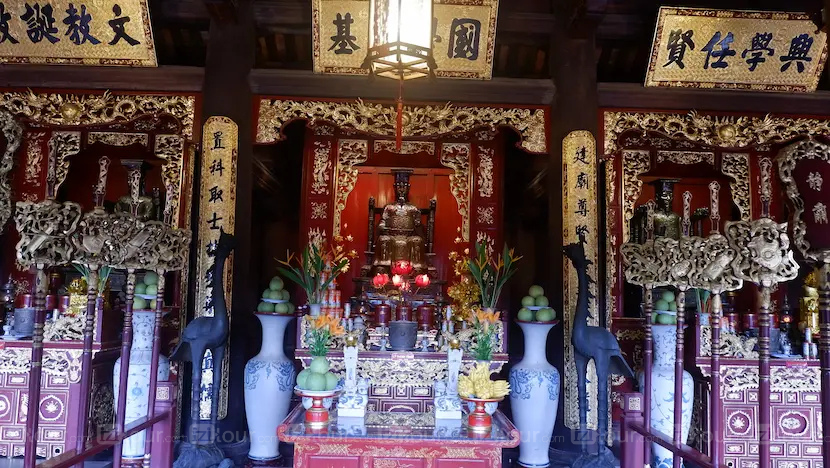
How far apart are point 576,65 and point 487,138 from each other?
5.89 ft

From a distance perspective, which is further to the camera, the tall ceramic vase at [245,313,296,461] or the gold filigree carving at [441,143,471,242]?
the gold filigree carving at [441,143,471,242]

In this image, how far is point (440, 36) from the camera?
485 centimetres

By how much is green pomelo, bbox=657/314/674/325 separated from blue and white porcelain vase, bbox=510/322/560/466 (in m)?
0.89

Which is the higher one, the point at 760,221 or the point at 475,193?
the point at 475,193

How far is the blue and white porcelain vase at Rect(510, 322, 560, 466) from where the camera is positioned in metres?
4.28

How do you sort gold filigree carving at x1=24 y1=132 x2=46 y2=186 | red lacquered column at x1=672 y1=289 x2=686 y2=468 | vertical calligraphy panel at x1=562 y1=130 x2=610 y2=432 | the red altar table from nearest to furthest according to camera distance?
1. red lacquered column at x1=672 y1=289 x2=686 y2=468
2. the red altar table
3. vertical calligraphy panel at x1=562 y1=130 x2=610 y2=432
4. gold filigree carving at x1=24 y1=132 x2=46 y2=186

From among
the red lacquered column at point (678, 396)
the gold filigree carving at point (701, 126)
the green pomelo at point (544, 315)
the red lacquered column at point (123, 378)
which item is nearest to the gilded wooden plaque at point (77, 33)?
the red lacquered column at point (123, 378)

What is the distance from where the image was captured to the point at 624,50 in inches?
225

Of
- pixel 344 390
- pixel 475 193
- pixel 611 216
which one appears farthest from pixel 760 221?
pixel 475 193

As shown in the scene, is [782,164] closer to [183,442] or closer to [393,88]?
[393,88]

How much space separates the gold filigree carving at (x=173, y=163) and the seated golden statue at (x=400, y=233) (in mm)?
2119

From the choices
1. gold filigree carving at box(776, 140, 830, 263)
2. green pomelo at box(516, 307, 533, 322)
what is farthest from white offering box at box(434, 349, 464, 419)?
gold filigree carving at box(776, 140, 830, 263)

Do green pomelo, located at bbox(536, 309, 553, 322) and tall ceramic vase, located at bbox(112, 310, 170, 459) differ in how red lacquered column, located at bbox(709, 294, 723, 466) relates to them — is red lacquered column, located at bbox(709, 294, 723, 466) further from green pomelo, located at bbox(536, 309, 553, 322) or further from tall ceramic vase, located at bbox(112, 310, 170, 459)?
tall ceramic vase, located at bbox(112, 310, 170, 459)

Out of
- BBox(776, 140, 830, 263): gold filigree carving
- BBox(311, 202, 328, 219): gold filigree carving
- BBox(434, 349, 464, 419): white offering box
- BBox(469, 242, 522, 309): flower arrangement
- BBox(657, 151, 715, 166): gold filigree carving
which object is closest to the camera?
BBox(434, 349, 464, 419): white offering box
